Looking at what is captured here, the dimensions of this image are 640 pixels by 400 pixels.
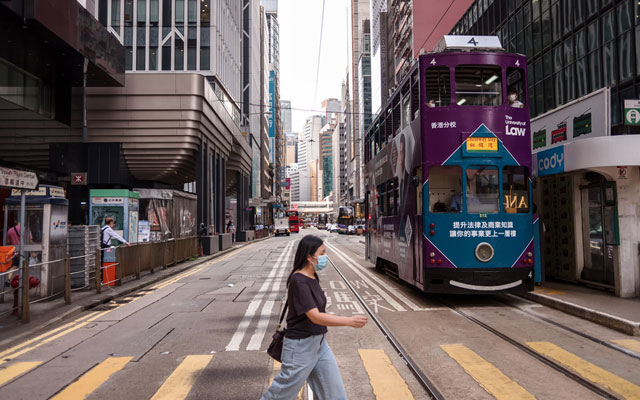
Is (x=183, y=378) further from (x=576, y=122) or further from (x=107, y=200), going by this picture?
(x=107, y=200)

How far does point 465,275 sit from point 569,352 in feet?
9.88

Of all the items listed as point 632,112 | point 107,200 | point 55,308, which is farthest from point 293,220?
point 632,112

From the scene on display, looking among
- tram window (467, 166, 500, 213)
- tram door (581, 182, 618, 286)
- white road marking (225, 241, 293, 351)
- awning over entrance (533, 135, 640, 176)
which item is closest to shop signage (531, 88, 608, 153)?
awning over entrance (533, 135, 640, 176)

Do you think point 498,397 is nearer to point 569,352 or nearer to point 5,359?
point 569,352

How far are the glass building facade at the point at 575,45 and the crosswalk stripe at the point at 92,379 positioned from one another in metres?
16.8

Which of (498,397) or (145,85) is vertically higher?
(145,85)

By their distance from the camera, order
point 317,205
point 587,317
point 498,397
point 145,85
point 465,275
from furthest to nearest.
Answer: point 317,205 < point 145,85 < point 465,275 < point 587,317 < point 498,397

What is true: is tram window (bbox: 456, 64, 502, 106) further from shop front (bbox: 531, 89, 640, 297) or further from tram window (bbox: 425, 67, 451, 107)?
shop front (bbox: 531, 89, 640, 297)

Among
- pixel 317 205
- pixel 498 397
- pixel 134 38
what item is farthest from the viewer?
pixel 317 205

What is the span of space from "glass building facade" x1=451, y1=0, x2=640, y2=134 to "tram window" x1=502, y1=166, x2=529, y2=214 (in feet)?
29.4

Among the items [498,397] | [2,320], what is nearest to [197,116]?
[2,320]

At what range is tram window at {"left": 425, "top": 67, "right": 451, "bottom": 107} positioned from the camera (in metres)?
9.42

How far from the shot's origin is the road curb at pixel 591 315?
7.11 metres

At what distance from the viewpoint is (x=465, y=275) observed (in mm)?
9023
